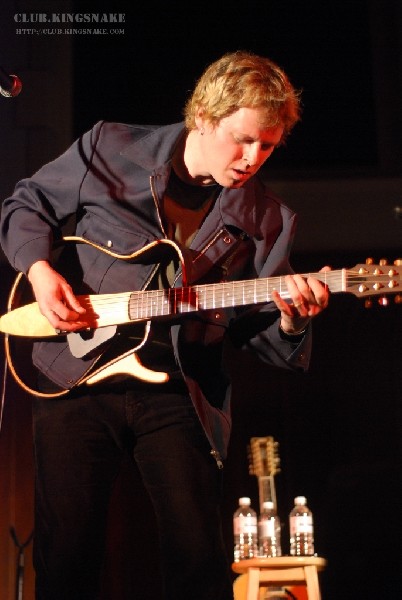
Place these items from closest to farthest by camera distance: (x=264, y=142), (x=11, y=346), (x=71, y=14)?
1. (x=264, y=142)
2. (x=11, y=346)
3. (x=71, y=14)

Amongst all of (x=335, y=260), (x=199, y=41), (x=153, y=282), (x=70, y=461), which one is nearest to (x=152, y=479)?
(x=70, y=461)

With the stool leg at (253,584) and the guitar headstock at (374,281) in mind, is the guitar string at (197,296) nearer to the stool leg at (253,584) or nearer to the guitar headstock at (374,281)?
the guitar headstock at (374,281)

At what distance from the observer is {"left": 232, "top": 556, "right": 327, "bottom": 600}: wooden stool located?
3.58m

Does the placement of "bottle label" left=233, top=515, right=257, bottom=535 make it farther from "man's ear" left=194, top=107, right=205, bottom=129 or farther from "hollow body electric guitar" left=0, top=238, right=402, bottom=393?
"man's ear" left=194, top=107, right=205, bottom=129

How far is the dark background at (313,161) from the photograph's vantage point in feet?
14.8

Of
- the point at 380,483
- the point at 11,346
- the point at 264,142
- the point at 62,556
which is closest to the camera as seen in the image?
the point at 62,556

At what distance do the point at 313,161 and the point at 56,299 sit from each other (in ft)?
9.78

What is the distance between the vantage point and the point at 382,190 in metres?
4.82

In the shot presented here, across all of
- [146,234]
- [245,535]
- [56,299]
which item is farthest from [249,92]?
[245,535]

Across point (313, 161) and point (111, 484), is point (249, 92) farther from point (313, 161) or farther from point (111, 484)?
point (313, 161)

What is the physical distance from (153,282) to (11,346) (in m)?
0.49

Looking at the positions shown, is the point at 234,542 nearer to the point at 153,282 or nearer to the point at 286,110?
the point at 153,282

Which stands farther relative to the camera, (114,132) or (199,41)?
(199,41)

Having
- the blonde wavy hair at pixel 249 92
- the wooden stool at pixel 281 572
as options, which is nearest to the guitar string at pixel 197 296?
the blonde wavy hair at pixel 249 92
